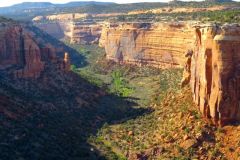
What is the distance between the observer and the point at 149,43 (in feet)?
421

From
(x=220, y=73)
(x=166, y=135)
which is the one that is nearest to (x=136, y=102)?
(x=166, y=135)

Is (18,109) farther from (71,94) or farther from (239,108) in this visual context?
(239,108)

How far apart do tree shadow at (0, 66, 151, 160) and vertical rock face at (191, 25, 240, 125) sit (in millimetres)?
15505

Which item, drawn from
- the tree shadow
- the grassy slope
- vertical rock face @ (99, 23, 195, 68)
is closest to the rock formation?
the grassy slope

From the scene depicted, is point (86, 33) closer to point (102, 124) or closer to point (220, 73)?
point (102, 124)

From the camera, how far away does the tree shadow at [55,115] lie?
62625mm

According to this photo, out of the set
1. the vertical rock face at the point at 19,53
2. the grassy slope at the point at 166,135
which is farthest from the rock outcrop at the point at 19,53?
the grassy slope at the point at 166,135

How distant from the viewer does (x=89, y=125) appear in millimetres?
80938

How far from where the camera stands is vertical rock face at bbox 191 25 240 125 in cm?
6194

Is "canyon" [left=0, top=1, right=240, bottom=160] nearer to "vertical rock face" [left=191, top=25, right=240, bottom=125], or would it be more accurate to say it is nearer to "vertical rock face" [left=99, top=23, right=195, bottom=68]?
"vertical rock face" [left=191, top=25, right=240, bottom=125]

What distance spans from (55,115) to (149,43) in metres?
52.2

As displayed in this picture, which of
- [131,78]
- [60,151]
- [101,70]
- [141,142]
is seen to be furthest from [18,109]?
[101,70]

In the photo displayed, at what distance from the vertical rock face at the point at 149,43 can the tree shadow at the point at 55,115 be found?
908 inches

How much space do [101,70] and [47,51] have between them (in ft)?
131
